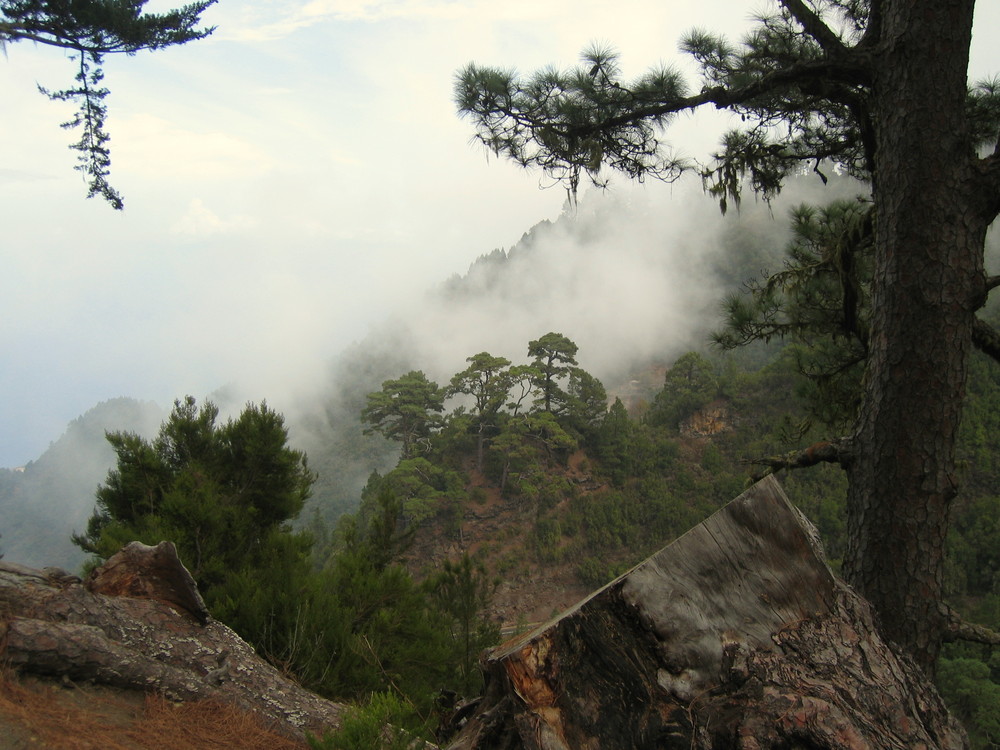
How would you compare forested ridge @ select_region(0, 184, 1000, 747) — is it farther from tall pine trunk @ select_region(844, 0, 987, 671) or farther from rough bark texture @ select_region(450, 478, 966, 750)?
rough bark texture @ select_region(450, 478, 966, 750)

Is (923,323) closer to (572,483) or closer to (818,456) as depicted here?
(818,456)

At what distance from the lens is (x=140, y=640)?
2.65 m

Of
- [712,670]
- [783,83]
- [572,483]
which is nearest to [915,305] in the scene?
[783,83]

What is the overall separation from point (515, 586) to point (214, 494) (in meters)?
15.0

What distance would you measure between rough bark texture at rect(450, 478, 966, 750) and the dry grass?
53.3 inches

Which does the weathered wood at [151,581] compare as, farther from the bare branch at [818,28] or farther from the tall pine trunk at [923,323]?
the bare branch at [818,28]

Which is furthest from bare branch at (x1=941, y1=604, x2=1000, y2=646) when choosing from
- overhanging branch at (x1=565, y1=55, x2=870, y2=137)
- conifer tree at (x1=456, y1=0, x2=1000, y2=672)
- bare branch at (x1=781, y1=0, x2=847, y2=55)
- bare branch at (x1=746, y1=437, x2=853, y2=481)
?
bare branch at (x1=781, y1=0, x2=847, y2=55)

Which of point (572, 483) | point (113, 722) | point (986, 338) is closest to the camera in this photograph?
point (113, 722)

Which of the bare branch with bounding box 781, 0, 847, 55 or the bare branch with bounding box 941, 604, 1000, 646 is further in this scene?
the bare branch with bounding box 781, 0, 847, 55

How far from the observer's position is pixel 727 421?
82.0 ft

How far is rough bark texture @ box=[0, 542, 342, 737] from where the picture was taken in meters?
2.34

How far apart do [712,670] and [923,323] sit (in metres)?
1.66

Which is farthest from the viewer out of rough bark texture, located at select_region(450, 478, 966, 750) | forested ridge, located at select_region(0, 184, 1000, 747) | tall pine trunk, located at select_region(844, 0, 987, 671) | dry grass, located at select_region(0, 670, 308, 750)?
forested ridge, located at select_region(0, 184, 1000, 747)

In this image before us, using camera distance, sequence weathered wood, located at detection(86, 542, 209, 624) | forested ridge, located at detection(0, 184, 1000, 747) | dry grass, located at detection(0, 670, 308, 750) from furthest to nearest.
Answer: forested ridge, located at detection(0, 184, 1000, 747)
weathered wood, located at detection(86, 542, 209, 624)
dry grass, located at detection(0, 670, 308, 750)
